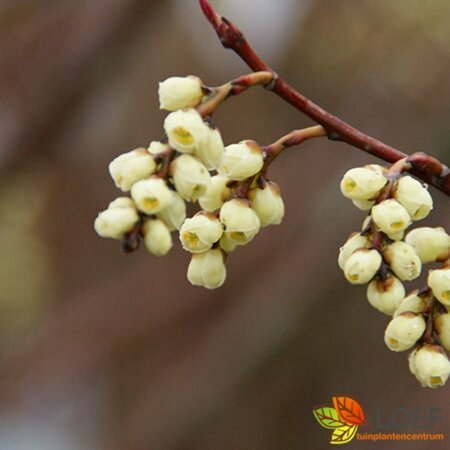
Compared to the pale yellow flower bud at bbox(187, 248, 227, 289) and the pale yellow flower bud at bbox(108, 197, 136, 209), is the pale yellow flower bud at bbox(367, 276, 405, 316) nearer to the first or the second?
the pale yellow flower bud at bbox(187, 248, 227, 289)

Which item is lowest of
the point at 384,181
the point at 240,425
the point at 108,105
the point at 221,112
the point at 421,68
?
the point at 240,425

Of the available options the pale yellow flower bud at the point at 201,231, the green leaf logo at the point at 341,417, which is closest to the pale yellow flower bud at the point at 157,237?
the pale yellow flower bud at the point at 201,231

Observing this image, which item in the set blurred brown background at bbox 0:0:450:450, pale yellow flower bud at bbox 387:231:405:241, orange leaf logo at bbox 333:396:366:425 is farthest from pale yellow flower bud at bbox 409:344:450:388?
blurred brown background at bbox 0:0:450:450

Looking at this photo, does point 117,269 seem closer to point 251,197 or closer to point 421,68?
point 421,68

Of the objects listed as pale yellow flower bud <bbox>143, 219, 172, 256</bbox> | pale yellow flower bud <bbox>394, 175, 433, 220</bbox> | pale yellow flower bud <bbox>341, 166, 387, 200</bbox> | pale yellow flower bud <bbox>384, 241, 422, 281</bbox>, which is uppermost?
pale yellow flower bud <bbox>143, 219, 172, 256</bbox>

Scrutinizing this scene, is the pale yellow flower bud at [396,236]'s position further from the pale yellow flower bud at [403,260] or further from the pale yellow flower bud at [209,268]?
the pale yellow flower bud at [209,268]

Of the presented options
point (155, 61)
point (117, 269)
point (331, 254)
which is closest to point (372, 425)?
point (331, 254)

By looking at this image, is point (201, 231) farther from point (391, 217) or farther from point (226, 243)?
point (391, 217)
